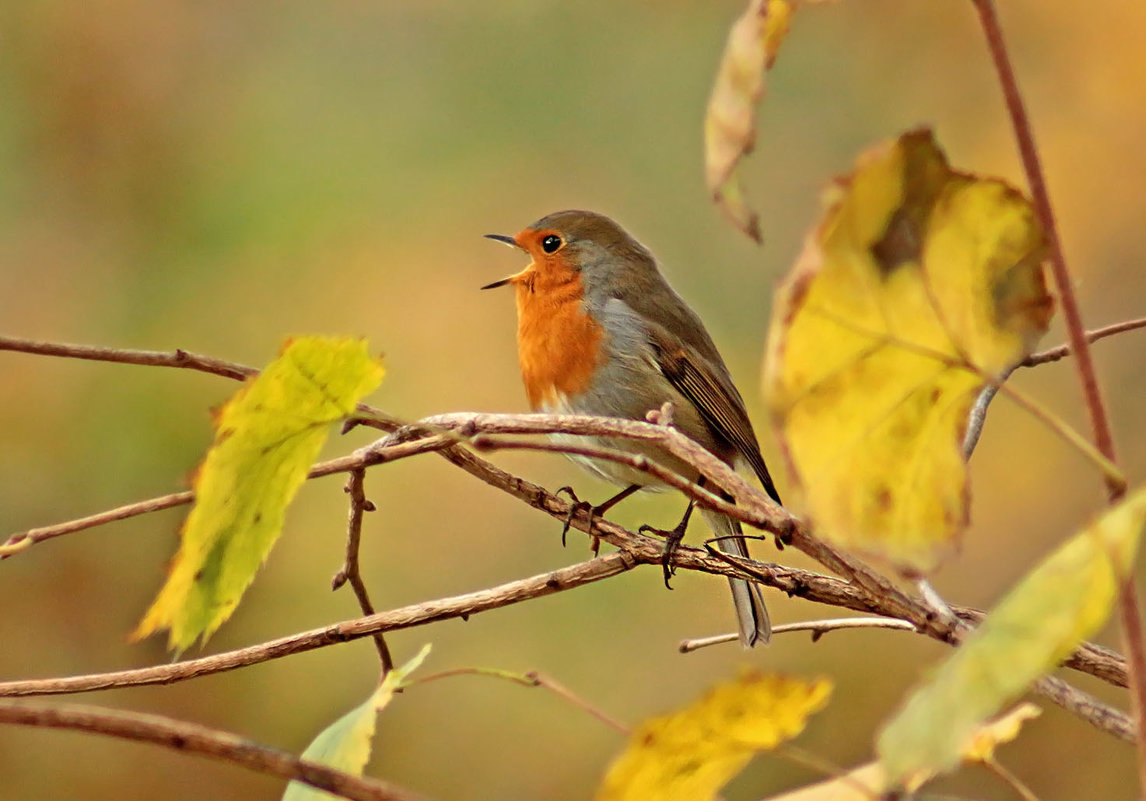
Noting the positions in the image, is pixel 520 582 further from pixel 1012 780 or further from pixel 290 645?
pixel 1012 780

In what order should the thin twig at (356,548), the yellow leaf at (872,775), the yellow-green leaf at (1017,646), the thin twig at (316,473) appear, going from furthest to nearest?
the thin twig at (356,548) < the thin twig at (316,473) < the yellow leaf at (872,775) < the yellow-green leaf at (1017,646)

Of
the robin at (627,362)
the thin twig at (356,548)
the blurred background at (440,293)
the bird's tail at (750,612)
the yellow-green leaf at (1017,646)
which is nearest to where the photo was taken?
the yellow-green leaf at (1017,646)

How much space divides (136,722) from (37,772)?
8.74 feet

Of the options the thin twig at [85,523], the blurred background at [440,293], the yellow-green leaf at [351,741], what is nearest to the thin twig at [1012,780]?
the yellow-green leaf at [351,741]

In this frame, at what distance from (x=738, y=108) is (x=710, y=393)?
5.52ft

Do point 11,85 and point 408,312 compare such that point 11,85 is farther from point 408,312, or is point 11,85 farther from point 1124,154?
point 1124,154

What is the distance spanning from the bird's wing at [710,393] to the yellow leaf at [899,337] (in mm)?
1628

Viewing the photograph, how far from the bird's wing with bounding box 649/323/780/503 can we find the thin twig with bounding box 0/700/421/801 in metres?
1.66

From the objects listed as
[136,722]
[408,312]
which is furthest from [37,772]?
[136,722]

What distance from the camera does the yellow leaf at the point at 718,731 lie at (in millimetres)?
338

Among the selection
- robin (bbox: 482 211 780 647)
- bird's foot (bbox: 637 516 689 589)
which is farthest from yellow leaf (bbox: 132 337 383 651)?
robin (bbox: 482 211 780 647)

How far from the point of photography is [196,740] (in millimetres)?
306

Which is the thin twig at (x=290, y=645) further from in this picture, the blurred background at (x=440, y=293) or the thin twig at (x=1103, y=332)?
the blurred background at (x=440, y=293)

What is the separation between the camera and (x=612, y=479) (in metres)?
1.71
